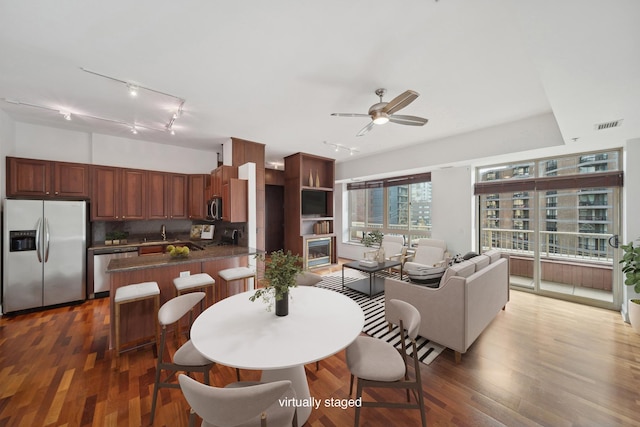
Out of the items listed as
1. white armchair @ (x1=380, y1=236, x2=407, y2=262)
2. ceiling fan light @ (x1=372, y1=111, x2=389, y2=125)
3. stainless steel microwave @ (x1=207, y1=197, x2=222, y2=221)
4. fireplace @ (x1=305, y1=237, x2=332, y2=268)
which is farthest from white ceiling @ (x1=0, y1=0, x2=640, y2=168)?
fireplace @ (x1=305, y1=237, x2=332, y2=268)

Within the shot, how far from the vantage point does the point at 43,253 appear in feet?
11.0

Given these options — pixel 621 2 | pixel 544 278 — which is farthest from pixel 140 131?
pixel 544 278

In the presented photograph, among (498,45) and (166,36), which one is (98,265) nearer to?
(166,36)

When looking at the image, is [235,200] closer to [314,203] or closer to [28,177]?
[314,203]

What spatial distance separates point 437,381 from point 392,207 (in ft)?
15.3

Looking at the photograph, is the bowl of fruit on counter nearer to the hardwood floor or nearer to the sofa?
the hardwood floor

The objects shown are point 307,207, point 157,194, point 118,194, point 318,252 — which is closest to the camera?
point 118,194

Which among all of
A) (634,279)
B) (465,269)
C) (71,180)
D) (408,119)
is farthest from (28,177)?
(634,279)

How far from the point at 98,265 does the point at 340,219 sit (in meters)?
5.55

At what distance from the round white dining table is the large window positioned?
4432 millimetres

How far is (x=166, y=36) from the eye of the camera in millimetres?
1846

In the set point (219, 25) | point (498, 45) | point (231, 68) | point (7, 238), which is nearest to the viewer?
point (219, 25)

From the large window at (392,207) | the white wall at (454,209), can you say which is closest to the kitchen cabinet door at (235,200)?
the large window at (392,207)

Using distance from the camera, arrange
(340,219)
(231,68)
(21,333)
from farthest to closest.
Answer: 1. (340,219)
2. (21,333)
3. (231,68)
